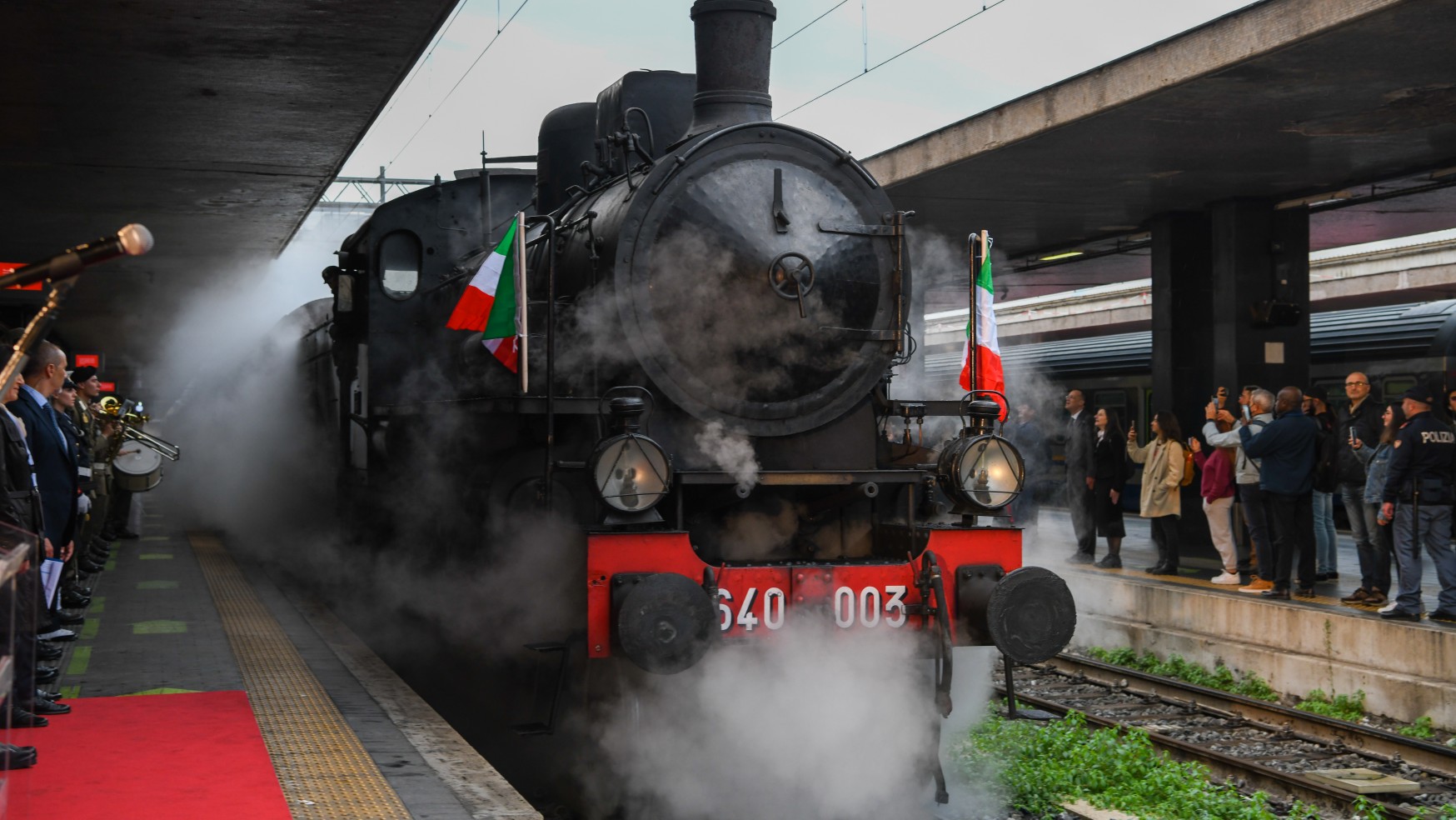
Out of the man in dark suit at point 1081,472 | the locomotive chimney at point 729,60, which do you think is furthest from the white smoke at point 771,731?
the man in dark suit at point 1081,472

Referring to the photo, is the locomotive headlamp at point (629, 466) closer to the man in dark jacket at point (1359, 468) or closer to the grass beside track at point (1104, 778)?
the grass beside track at point (1104, 778)

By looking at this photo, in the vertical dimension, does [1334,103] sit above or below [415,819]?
above

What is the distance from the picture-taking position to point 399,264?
7648 mm

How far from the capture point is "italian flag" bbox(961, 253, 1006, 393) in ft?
19.2

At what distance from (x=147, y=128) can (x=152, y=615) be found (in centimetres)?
321

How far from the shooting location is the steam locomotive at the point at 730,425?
16.1 feet

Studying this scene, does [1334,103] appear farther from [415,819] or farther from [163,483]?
[163,483]

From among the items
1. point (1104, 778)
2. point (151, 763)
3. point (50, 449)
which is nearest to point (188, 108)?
point (50, 449)

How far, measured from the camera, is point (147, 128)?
8.57 meters

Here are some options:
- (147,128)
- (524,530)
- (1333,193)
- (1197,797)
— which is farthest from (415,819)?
(1333,193)

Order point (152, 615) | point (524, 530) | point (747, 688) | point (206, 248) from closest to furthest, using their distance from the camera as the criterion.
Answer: point (747, 688) → point (524, 530) → point (152, 615) → point (206, 248)

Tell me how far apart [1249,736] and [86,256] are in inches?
271

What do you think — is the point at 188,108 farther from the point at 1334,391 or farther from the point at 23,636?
the point at 1334,391

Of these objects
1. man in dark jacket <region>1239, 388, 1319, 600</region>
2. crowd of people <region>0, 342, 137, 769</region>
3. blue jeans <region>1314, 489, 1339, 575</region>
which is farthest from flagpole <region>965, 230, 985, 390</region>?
blue jeans <region>1314, 489, 1339, 575</region>
